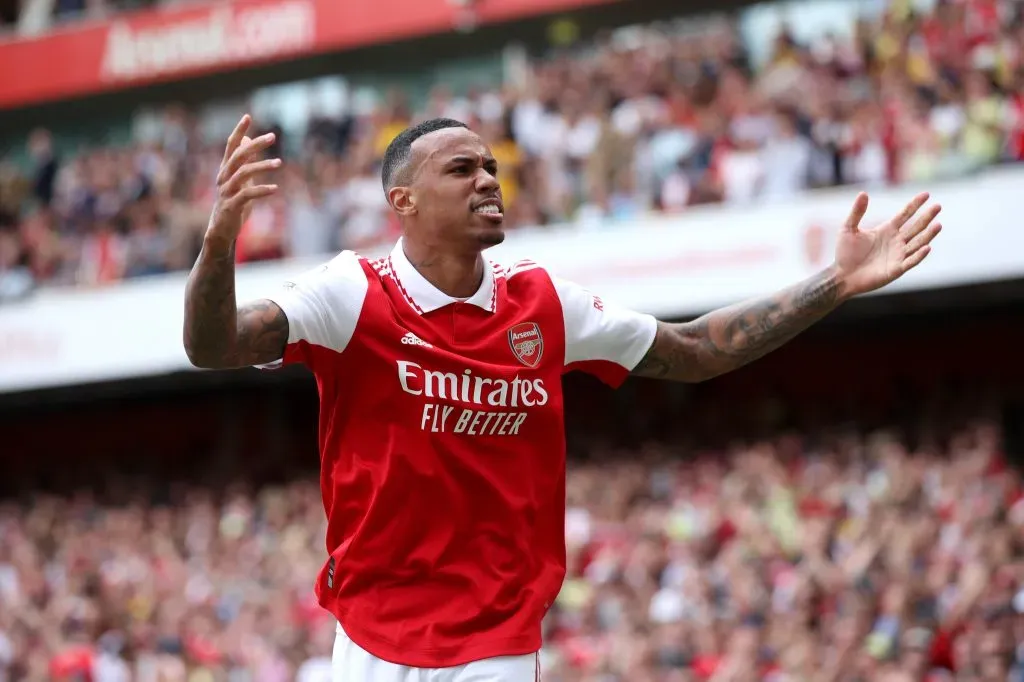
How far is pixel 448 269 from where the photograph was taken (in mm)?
4707

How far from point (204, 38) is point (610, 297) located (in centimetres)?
Answer: 841

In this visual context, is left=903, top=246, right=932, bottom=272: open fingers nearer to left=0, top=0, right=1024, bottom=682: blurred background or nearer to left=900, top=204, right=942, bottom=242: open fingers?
left=900, top=204, right=942, bottom=242: open fingers

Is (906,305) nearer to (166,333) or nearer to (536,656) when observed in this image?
(166,333)

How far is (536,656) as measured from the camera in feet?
15.3

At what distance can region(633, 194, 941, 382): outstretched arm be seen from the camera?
4895 millimetres

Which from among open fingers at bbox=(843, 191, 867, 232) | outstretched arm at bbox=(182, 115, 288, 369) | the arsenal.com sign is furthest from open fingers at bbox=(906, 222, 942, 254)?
the arsenal.com sign

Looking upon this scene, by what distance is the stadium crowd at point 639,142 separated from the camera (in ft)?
42.1

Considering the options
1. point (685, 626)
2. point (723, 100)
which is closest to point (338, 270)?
point (685, 626)

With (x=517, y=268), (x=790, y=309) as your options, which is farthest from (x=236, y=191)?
(x=790, y=309)

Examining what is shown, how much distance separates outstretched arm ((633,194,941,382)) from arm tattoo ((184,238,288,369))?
1.40m

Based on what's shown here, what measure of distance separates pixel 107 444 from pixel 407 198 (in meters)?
16.9

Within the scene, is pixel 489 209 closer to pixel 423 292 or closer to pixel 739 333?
pixel 423 292

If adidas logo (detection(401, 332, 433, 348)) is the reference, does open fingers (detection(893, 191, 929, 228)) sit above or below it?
above

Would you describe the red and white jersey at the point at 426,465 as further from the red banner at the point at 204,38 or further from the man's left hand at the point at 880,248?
the red banner at the point at 204,38
